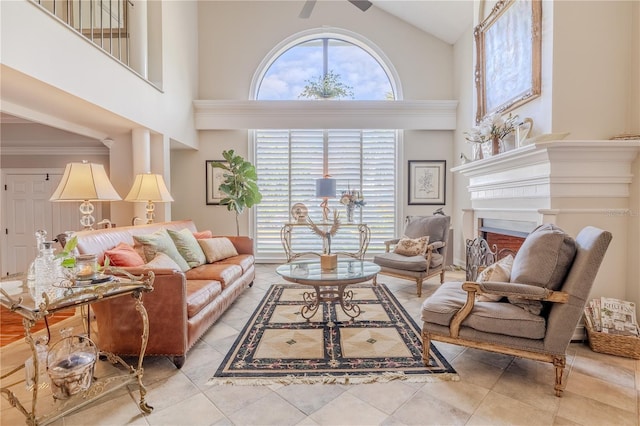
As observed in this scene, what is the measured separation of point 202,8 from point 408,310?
6147mm

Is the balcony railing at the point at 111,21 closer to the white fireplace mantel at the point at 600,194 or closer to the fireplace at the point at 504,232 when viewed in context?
the white fireplace mantel at the point at 600,194

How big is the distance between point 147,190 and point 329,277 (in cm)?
254

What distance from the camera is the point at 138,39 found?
401cm

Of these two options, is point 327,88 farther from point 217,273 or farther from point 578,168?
point 578,168

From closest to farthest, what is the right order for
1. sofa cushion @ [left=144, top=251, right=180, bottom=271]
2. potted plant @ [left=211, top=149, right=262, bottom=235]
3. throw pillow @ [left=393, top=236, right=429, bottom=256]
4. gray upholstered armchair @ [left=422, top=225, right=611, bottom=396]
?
gray upholstered armchair @ [left=422, top=225, right=611, bottom=396]
sofa cushion @ [left=144, top=251, right=180, bottom=271]
throw pillow @ [left=393, top=236, right=429, bottom=256]
potted plant @ [left=211, top=149, right=262, bottom=235]

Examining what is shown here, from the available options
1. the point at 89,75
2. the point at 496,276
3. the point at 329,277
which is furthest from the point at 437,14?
the point at 89,75

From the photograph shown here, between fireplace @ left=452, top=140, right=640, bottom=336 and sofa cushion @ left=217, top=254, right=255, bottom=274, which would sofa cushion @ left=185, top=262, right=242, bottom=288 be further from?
fireplace @ left=452, top=140, right=640, bottom=336

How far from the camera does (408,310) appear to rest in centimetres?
330

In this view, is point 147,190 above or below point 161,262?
above

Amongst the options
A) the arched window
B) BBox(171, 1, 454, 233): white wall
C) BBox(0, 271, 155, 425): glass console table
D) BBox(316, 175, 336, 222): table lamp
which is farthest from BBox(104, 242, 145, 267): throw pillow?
the arched window

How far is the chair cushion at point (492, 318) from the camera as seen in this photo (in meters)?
1.93

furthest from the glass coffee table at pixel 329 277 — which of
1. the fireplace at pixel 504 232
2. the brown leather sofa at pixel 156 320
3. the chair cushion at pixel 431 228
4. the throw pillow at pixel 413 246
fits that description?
the fireplace at pixel 504 232

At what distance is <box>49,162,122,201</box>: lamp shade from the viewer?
2760mm

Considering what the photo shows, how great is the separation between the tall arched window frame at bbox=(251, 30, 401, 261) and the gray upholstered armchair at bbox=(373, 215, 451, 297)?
3.97 feet
